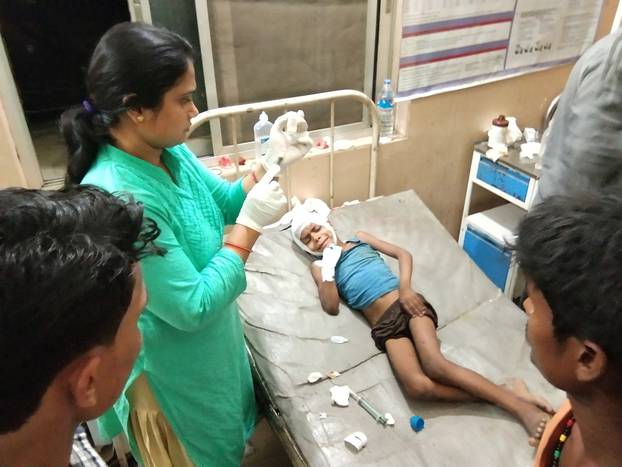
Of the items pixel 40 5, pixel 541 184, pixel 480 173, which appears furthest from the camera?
pixel 480 173

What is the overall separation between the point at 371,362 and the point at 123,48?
1234 mm

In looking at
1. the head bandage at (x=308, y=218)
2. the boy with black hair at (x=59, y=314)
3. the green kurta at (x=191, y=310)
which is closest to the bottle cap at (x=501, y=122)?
the head bandage at (x=308, y=218)

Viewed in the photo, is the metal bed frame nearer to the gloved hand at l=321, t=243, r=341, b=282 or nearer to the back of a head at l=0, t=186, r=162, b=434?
the gloved hand at l=321, t=243, r=341, b=282

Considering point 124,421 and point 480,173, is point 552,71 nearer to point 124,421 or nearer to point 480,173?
point 480,173

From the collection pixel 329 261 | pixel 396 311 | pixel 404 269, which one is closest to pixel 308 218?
pixel 329 261

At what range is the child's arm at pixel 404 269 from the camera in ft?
5.98

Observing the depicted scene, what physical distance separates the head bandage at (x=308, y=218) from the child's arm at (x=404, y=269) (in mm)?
166

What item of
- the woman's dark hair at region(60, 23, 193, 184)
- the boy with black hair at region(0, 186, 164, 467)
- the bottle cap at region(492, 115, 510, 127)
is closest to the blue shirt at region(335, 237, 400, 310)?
the bottle cap at region(492, 115, 510, 127)

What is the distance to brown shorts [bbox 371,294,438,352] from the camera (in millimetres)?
1761

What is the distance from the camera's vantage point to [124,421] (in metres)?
1.36

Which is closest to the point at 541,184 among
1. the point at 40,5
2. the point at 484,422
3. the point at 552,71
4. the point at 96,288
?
the point at 484,422

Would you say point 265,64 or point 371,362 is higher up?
point 265,64

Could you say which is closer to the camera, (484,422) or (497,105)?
(484,422)

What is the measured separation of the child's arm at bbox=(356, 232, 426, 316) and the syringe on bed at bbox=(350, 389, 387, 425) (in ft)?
1.31
